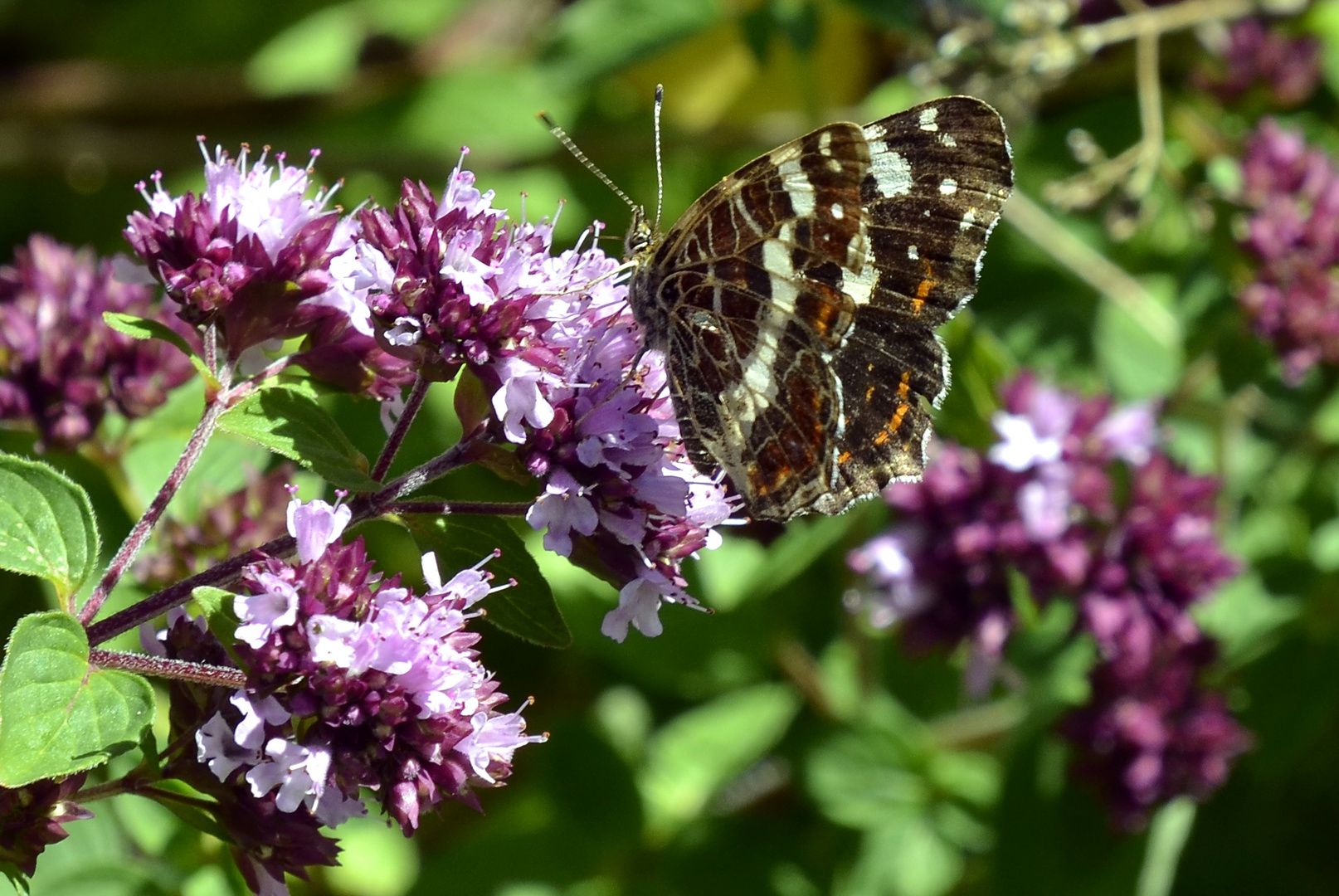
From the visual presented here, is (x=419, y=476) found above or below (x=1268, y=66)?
below

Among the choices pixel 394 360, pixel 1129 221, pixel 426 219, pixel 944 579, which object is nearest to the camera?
pixel 426 219

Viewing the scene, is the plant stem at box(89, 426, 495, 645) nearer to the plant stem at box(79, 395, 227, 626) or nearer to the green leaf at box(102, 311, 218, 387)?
the plant stem at box(79, 395, 227, 626)

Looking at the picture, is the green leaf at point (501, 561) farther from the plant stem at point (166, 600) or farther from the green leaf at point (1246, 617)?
the green leaf at point (1246, 617)

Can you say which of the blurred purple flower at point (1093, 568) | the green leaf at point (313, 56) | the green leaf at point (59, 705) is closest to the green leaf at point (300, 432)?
the green leaf at point (59, 705)

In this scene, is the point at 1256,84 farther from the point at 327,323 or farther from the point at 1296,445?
the point at 327,323

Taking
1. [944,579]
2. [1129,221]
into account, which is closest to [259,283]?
[944,579]

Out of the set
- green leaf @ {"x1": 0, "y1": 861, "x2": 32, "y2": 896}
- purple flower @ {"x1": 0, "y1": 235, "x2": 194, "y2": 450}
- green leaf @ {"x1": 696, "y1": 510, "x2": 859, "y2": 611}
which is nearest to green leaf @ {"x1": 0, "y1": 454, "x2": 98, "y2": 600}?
green leaf @ {"x1": 0, "y1": 861, "x2": 32, "y2": 896}

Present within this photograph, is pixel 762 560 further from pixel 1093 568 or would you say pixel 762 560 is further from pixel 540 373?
pixel 540 373

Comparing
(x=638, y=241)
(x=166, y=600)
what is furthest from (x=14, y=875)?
(x=638, y=241)
